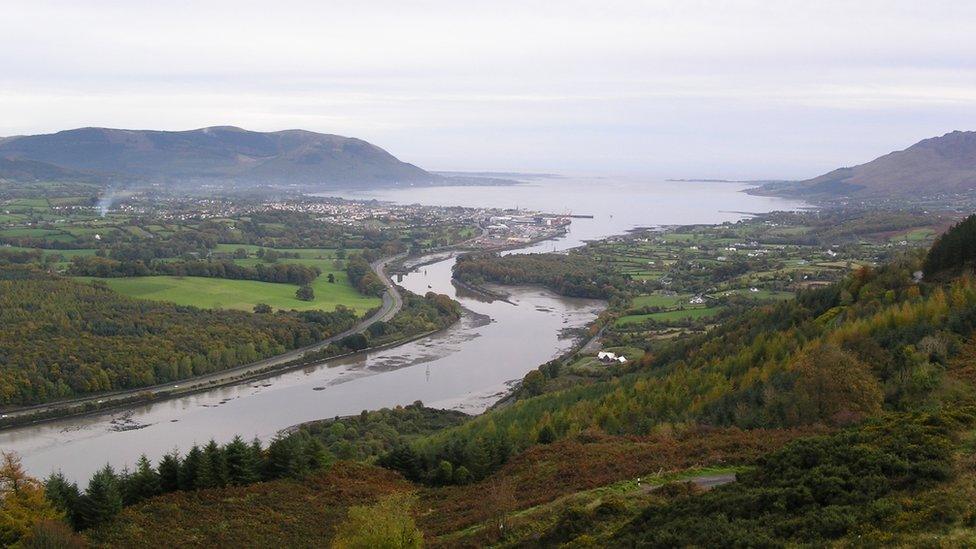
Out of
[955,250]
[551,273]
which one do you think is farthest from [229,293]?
[955,250]

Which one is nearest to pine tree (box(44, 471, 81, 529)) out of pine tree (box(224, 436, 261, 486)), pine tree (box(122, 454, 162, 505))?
pine tree (box(122, 454, 162, 505))

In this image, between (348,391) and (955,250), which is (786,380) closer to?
(955,250)

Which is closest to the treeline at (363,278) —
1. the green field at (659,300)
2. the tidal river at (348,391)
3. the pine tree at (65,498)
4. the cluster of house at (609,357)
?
the tidal river at (348,391)

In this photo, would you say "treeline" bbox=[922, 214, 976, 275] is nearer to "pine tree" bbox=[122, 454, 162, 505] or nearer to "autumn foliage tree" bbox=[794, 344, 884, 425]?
"autumn foliage tree" bbox=[794, 344, 884, 425]

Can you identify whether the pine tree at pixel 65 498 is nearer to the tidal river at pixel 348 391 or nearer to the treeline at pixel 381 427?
the treeline at pixel 381 427

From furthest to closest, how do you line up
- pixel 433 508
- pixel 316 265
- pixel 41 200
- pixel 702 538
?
1. pixel 41 200
2. pixel 316 265
3. pixel 433 508
4. pixel 702 538

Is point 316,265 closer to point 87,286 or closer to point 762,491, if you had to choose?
point 87,286

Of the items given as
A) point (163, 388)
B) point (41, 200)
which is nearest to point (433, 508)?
point (163, 388)
